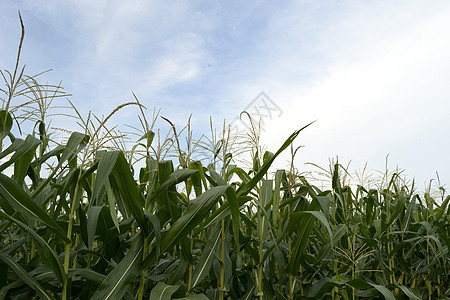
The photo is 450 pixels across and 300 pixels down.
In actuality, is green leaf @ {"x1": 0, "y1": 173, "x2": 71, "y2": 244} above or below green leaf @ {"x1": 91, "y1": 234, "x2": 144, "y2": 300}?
A: above

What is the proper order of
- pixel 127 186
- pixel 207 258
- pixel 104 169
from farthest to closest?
pixel 207 258 → pixel 127 186 → pixel 104 169

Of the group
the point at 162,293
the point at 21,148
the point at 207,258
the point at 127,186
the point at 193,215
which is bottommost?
the point at 162,293

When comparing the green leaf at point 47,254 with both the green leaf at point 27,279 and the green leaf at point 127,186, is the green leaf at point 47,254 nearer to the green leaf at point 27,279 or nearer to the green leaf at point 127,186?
the green leaf at point 27,279

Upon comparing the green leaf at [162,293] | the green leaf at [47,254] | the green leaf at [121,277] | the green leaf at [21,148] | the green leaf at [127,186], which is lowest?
the green leaf at [162,293]

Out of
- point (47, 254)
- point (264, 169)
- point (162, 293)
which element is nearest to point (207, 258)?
point (162, 293)

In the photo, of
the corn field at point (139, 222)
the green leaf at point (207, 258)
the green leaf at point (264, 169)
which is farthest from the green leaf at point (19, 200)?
the green leaf at point (264, 169)

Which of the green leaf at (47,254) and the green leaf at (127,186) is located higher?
the green leaf at (127,186)

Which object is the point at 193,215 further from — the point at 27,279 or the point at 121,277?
the point at 27,279

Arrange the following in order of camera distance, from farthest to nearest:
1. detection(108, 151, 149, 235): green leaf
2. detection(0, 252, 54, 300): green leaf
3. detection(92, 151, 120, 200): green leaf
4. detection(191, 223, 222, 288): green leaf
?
detection(191, 223, 222, 288): green leaf, detection(0, 252, 54, 300): green leaf, detection(108, 151, 149, 235): green leaf, detection(92, 151, 120, 200): green leaf

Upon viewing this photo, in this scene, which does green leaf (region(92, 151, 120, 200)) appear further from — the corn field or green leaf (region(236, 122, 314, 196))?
green leaf (region(236, 122, 314, 196))

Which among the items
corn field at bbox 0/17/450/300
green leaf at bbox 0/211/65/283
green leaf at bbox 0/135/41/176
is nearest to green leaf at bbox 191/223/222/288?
corn field at bbox 0/17/450/300

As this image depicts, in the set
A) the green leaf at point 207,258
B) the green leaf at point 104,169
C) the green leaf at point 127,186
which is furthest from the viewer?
the green leaf at point 207,258

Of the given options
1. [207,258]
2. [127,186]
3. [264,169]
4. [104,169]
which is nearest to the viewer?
[104,169]

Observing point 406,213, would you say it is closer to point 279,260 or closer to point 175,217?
point 279,260
